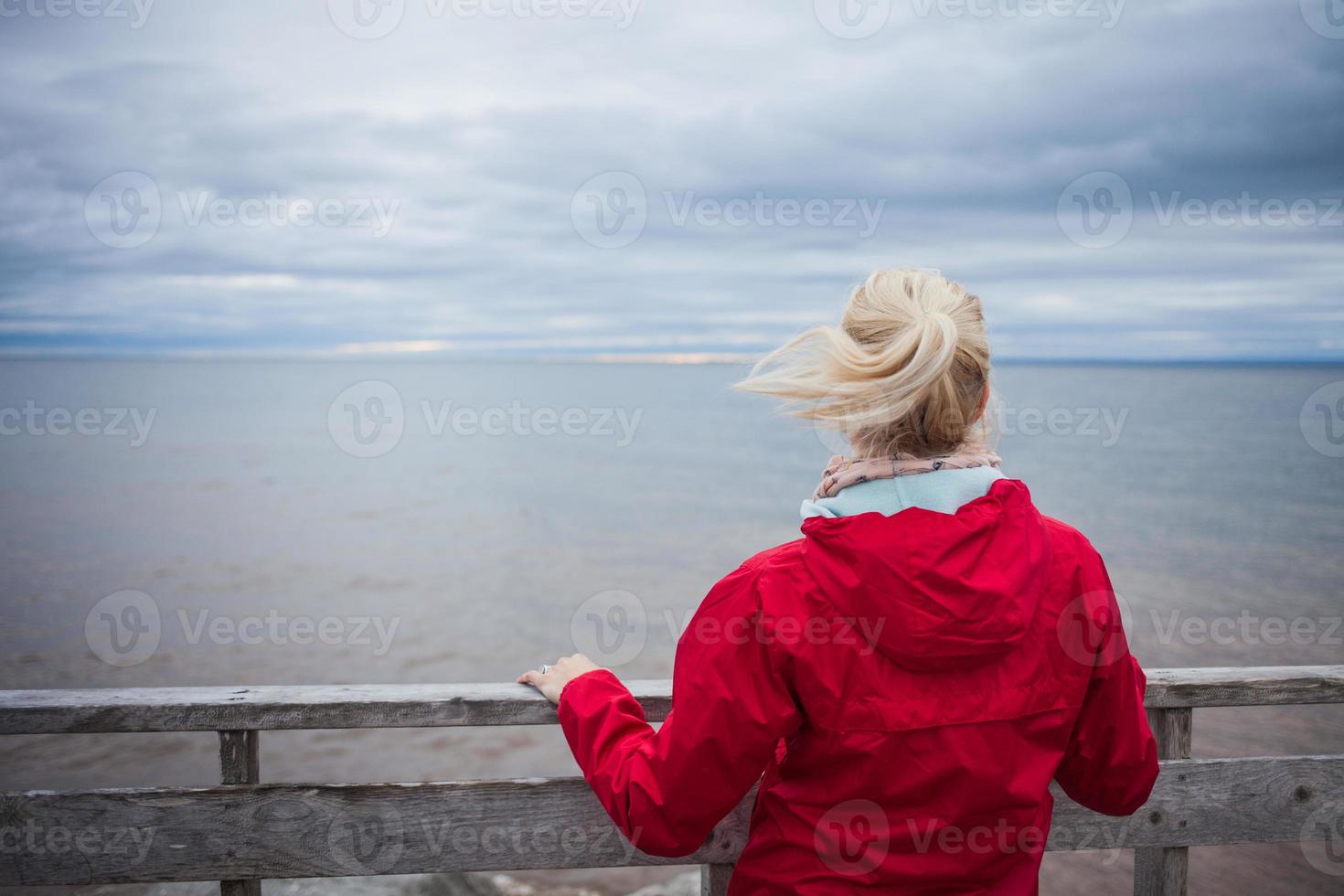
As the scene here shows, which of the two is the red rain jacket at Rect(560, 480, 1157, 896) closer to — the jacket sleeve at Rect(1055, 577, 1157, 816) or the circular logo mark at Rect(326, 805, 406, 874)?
the jacket sleeve at Rect(1055, 577, 1157, 816)

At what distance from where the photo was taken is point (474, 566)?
1617 centimetres

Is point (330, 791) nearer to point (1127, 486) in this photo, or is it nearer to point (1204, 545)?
point (1204, 545)

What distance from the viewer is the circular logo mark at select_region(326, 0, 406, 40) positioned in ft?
17.9

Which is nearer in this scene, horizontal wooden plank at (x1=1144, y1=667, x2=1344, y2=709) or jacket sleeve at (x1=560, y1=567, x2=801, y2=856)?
jacket sleeve at (x1=560, y1=567, x2=801, y2=856)

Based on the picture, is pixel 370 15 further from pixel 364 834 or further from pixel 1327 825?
pixel 1327 825

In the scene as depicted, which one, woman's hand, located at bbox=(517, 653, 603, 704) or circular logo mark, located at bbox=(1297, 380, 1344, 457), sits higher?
circular logo mark, located at bbox=(1297, 380, 1344, 457)

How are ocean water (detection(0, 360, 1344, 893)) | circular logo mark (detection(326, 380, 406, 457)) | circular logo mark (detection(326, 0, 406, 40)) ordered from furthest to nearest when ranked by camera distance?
circular logo mark (detection(326, 380, 406, 457))
ocean water (detection(0, 360, 1344, 893))
circular logo mark (detection(326, 0, 406, 40))

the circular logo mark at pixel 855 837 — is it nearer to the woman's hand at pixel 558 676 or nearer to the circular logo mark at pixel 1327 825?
the woman's hand at pixel 558 676

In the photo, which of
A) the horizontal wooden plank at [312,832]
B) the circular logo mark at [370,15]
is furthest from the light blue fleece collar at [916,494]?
the circular logo mark at [370,15]

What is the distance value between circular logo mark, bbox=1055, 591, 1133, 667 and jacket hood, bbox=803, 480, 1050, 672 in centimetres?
11

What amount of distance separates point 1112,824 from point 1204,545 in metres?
20.1

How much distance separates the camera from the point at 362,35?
648 centimetres

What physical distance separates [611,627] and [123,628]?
6.63m

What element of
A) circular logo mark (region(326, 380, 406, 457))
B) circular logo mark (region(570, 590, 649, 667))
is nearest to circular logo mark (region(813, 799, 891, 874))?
circular logo mark (region(570, 590, 649, 667))
